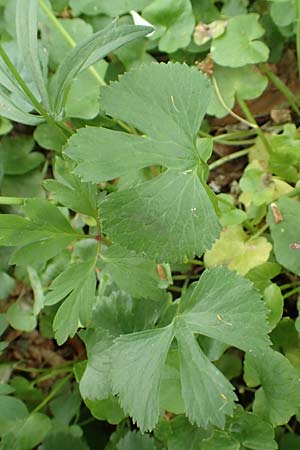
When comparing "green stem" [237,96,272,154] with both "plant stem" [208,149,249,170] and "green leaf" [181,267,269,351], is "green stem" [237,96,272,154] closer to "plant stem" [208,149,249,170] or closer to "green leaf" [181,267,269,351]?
"plant stem" [208,149,249,170]

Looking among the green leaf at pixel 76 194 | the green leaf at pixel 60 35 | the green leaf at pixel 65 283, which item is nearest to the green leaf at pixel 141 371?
the green leaf at pixel 65 283

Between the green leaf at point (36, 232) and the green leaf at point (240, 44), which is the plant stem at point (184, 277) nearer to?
the green leaf at point (36, 232)

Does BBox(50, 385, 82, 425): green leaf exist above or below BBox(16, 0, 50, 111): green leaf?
below

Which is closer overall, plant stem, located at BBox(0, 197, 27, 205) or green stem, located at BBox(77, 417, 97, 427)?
plant stem, located at BBox(0, 197, 27, 205)

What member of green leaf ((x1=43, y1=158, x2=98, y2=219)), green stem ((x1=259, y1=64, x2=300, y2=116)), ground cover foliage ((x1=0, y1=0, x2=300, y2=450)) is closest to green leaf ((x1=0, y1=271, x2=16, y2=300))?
ground cover foliage ((x1=0, y1=0, x2=300, y2=450))

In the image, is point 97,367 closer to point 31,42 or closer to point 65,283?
point 65,283

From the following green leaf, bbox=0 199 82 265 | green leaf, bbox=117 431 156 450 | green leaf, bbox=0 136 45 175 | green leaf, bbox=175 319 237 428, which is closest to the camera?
green leaf, bbox=175 319 237 428
